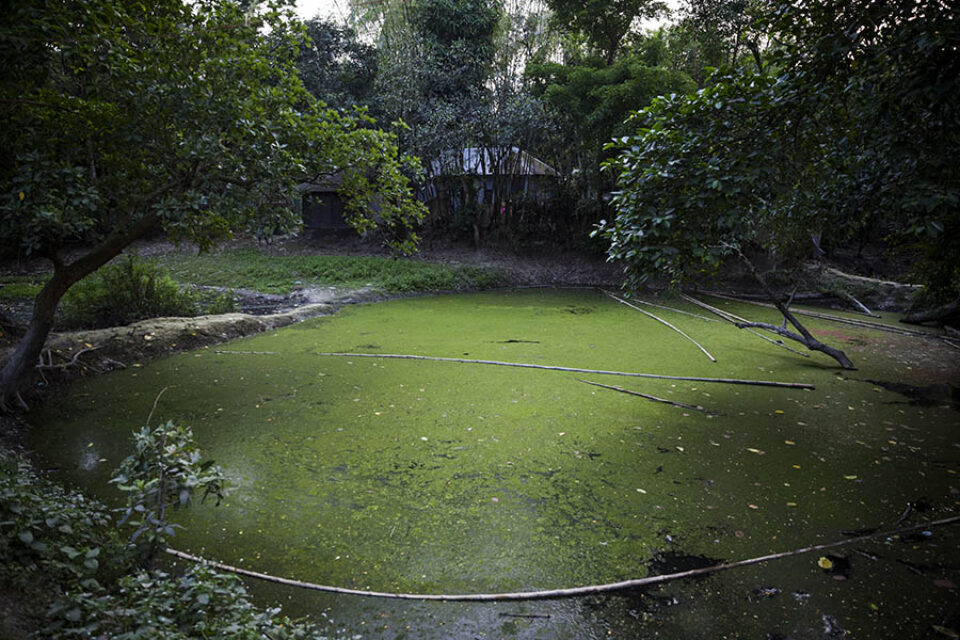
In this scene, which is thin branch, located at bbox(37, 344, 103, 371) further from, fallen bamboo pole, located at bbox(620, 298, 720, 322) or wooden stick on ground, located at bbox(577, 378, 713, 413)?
fallen bamboo pole, located at bbox(620, 298, 720, 322)

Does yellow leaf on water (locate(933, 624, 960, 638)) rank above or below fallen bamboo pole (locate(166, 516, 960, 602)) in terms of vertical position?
above

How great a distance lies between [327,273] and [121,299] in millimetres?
4654

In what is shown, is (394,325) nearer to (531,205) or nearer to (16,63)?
(16,63)

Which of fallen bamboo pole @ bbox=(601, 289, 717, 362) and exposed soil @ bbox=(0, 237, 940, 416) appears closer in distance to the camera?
exposed soil @ bbox=(0, 237, 940, 416)

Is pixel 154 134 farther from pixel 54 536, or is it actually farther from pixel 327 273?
pixel 327 273

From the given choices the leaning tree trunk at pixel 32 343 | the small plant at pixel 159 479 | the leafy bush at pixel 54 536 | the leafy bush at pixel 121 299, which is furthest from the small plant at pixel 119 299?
the small plant at pixel 159 479

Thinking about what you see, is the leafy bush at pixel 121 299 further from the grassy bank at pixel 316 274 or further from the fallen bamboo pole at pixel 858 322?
the fallen bamboo pole at pixel 858 322

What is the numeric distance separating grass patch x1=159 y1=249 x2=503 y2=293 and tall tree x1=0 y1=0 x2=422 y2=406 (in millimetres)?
5352

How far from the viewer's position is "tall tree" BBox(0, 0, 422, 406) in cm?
259


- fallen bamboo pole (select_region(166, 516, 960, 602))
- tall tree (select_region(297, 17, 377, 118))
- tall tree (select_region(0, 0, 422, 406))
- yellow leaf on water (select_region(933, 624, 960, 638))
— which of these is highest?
tall tree (select_region(297, 17, 377, 118))

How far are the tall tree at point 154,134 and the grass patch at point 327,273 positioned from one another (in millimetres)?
5352

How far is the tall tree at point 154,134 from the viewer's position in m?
2.59

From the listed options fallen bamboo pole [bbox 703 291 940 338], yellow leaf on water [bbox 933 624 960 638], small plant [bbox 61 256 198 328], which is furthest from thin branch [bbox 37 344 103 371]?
fallen bamboo pole [bbox 703 291 940 338]

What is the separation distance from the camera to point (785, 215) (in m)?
4.33
